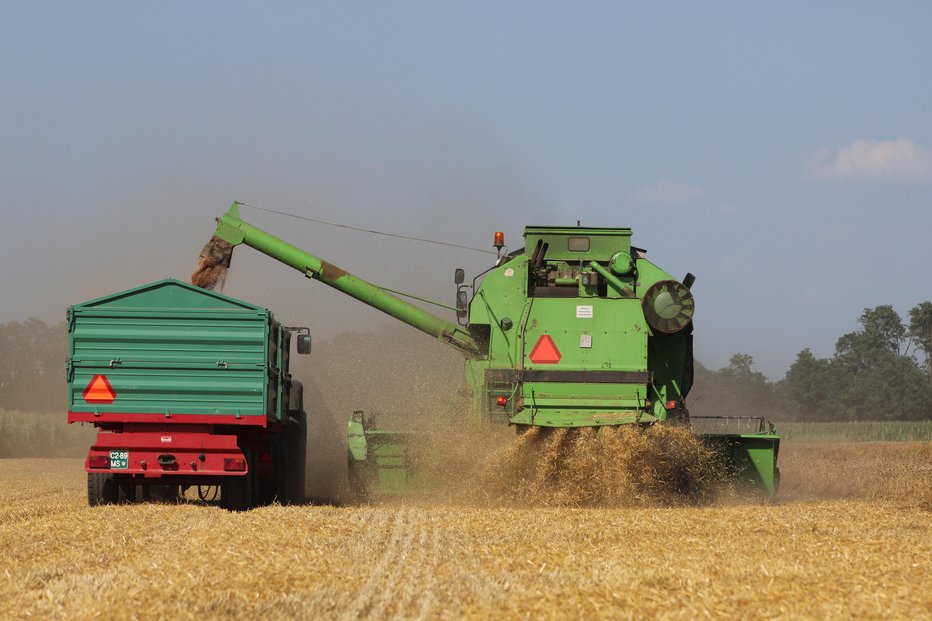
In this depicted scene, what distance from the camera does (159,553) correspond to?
8.60 metres

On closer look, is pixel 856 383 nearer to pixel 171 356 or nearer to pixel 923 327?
pixel 923 327

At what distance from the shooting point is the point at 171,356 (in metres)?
13.0

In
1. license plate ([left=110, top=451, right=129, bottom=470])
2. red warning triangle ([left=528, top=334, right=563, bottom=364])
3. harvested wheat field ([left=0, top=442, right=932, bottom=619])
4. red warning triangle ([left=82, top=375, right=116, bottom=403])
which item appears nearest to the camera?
harvested wheat field ([left=0, top=442, right=932, bottom=619])

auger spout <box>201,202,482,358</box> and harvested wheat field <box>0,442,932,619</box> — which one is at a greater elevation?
auger spout <box>201,202,482,358</box>

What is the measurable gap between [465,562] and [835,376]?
80931 millimetres

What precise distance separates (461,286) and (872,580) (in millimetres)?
8218

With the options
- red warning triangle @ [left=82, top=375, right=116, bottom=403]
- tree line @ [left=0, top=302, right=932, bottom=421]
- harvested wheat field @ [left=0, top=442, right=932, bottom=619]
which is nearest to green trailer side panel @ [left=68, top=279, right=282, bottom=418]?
red warning triangle @ [left=82, top=375, right=116, bottom=403]

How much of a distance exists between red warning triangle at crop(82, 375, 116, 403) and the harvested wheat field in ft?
3.92

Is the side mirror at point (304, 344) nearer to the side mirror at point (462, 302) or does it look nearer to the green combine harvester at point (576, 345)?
the green combine harvester at point (576, 345)

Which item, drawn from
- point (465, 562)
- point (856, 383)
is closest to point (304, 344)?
point (465, 562)

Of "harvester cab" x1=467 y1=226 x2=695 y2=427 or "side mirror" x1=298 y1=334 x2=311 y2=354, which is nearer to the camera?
"harvester cab" x1=467 y1=226 x2=695 y2=427

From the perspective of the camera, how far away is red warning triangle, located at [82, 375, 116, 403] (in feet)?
42.1

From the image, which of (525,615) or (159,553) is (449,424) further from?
(525,615)

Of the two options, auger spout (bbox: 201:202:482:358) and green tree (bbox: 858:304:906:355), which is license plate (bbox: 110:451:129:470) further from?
green tree (bbox: 858:304:906:355)
